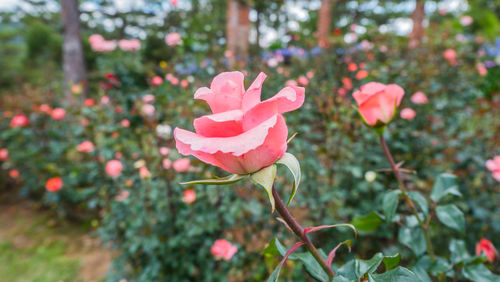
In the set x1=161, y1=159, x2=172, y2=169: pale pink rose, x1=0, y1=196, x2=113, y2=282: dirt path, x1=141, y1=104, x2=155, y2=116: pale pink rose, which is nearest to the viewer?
x1=161, y1=159, x2=172, y2=169: pale pink rose

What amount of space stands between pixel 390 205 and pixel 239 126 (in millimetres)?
387

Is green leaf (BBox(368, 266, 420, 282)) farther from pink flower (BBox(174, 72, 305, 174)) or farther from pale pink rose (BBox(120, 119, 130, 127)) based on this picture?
pale pink rose (BBox(120, 119, 130, 127))

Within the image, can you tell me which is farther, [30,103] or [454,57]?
[30,103]

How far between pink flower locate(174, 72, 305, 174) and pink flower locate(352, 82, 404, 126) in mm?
249

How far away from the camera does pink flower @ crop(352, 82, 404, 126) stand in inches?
22.4

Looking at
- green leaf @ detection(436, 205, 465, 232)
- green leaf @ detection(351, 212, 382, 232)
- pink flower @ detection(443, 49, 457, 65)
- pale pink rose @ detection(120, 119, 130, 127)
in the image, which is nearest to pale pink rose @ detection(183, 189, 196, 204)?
pale pink rose @ detection(120, 119, 130, 127)

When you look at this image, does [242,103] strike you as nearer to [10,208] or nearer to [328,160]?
[328,160]

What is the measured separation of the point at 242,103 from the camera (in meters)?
0.35

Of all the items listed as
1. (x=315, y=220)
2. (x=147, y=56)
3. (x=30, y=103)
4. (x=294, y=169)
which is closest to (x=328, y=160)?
(x=315, y=220)

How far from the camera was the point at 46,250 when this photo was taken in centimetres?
238

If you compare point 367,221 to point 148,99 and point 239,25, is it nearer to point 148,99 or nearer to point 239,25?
point 148,99

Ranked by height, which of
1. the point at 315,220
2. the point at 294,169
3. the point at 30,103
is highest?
the point at 294,169

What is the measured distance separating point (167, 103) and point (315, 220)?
110 centimetres

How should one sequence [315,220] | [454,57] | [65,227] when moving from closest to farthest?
[315,220] → [454,57] → [65,227]
